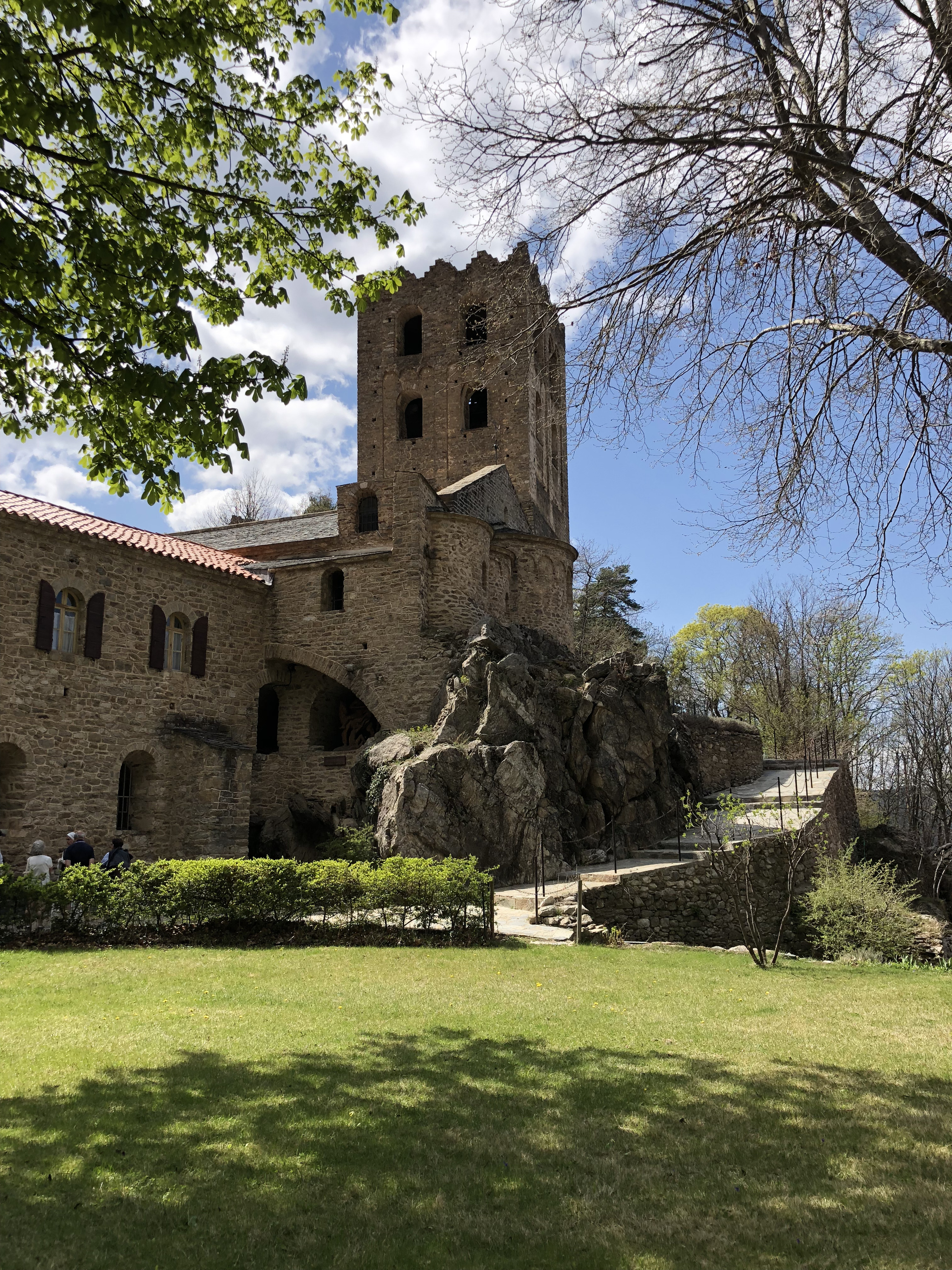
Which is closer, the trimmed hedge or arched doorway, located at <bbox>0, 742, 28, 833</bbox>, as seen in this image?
the trimmed hedge

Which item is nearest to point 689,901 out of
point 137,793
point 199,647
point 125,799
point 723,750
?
point 723,750

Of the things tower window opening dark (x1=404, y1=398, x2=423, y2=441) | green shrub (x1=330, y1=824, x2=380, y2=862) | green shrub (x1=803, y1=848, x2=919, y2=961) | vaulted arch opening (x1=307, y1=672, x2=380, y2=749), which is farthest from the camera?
tower window opening dark (x1=404, y1=398, x2=423, y2=441)

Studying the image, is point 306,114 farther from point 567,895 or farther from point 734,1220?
point 567,895

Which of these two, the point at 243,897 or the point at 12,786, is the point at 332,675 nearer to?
the point at 12,786

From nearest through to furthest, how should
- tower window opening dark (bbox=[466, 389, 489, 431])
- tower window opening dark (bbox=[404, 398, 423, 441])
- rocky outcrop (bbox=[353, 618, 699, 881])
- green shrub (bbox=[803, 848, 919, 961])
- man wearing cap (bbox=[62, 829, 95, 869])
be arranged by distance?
green shrub (bbox=[803, 848, 919, 961]), man wearing cap (bbox=[62, 829, 95, 869]), rocky outcrop (bbox=[353, 618, 699, 881]), tower window opening dark (bbox=[466, 389, 489, 431]), tower window opening dark (bbox=[404, 398, 423, 441])

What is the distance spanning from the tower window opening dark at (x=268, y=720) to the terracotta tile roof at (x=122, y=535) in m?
3.89

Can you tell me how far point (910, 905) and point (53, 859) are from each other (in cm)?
1751

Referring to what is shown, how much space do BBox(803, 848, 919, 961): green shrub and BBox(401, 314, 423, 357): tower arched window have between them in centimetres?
2963

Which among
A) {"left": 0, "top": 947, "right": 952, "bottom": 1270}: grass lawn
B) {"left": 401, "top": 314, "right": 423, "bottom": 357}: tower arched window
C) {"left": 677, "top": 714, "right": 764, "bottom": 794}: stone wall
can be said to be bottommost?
{"left": 0, "top": 947, "right": 952, "bottom": 1270}: grass lawn

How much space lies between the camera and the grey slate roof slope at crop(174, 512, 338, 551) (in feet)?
92.8

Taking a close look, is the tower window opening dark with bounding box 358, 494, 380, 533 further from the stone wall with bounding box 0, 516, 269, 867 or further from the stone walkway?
the stone walkway

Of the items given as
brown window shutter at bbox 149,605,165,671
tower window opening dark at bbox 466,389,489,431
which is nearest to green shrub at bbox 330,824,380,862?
brown window shutter at bbox 149,605,165,671

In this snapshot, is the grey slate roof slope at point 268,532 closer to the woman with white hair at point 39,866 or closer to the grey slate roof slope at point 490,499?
the grey slate roof slope at point 490,499

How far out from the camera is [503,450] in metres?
33.7
